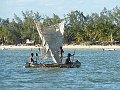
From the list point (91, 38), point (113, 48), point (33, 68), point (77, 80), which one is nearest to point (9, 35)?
point (91, 38)

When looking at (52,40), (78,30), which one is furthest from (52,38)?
(78,30)

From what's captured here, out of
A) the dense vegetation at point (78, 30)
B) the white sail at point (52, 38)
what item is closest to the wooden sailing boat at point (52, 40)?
the white sail at point (52, 38)

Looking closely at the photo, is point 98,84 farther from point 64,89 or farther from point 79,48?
point 79,48

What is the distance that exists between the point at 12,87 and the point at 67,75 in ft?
35.4

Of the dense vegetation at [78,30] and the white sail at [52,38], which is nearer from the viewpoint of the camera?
the white sail at [52,38]

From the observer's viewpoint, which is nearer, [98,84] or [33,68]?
[98,84]

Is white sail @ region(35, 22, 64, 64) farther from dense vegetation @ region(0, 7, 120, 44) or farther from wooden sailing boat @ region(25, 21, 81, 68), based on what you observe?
dense vegetation @ region(0, 7, 120, 44)

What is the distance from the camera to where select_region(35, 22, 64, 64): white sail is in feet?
169

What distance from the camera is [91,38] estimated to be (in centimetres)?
17100

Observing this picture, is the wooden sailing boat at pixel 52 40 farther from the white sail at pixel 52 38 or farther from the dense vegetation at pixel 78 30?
the dense vegetation at pixel 78 30

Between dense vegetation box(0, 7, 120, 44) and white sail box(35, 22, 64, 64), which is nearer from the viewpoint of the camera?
white sail box(35, 22, 64, 64)

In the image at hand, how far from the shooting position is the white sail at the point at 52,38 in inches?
2029

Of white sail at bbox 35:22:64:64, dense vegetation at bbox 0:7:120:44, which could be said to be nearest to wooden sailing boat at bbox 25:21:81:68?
white sail at bbox 35:22:64:64

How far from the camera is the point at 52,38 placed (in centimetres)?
5200
